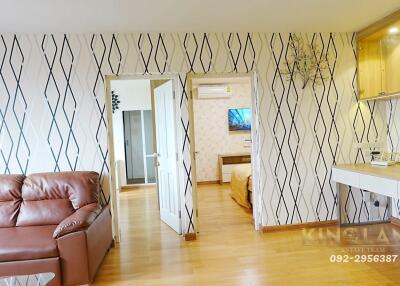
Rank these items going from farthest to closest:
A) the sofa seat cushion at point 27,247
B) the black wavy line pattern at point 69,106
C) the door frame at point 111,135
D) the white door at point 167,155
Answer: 1. the white door at point 167,155
2. the door frame at point 111,135
3. the black wavy line pattern at point 69,106
4. the sofa seat cushion at point 27,247

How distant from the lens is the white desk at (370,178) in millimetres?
2728

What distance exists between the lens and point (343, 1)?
2.80m

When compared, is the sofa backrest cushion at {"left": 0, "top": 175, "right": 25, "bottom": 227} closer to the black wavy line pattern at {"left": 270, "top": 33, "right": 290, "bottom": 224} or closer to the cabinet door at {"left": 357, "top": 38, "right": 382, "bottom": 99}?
the black wavy line pattern at {"left": 270, "top": 33, "right": 290, "bottom": 224}

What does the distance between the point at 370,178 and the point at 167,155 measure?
7.78ft

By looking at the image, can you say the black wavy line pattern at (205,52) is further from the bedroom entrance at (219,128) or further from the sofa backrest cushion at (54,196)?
the bedroom entrance at (219,128)

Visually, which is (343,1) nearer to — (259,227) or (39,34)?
(259,227)

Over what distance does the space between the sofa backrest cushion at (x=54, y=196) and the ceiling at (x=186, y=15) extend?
1.57 meters

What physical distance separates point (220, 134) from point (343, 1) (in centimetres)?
469

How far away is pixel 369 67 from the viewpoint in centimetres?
371

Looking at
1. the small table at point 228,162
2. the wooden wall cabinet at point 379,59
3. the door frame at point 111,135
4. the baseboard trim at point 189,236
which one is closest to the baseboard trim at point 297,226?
the baseboard trim at point 189,236

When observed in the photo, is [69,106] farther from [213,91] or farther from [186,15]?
[213,91]

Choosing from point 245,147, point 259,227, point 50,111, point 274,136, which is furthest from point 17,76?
point 245,147

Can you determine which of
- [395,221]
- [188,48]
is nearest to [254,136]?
[188,48]

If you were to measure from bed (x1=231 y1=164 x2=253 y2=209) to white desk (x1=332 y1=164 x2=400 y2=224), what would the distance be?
1.36 meters
